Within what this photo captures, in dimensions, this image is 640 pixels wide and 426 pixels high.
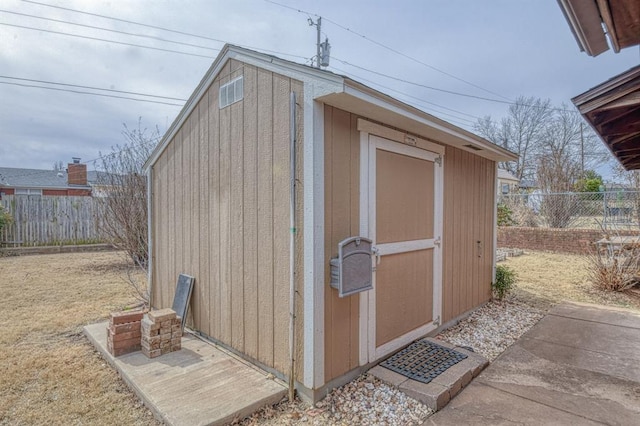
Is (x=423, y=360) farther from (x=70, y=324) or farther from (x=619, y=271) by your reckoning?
(x=619, y=271)

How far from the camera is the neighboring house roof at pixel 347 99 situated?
7.52 feet

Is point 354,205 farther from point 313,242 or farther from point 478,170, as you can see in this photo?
point 478,170

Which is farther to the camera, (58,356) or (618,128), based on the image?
(58,356)

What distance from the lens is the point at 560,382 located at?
2.73 meters

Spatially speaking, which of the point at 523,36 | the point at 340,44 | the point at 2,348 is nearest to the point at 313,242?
the point at 2,348

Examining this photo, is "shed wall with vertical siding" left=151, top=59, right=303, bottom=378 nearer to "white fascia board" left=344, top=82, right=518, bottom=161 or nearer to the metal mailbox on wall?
the metal mailbox on wall

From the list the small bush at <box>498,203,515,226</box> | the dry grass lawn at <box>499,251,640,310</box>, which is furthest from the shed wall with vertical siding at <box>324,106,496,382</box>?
the small bush at <box>498,203,515,226</box>

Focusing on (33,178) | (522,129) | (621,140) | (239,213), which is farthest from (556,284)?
(33,178)

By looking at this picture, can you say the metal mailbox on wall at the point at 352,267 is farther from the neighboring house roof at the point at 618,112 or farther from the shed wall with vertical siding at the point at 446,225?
the neighboring house roof at the point at 618,112

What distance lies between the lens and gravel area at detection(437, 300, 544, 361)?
353cm

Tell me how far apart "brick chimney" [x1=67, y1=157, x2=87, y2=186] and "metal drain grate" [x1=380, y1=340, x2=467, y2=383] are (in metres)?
25.4

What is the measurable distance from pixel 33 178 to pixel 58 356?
23973mm

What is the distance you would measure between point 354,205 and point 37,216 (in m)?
11.0

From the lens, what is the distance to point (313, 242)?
2393 millimetres
